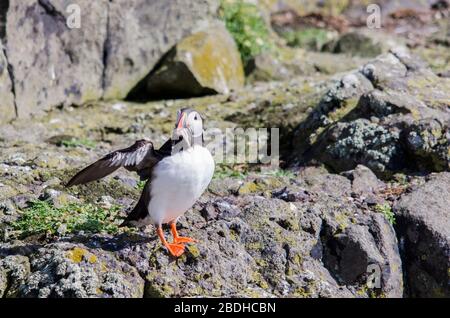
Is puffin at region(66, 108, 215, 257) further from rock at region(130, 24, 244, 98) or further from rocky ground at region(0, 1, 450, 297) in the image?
rock at region(130, 24, 244, 98)

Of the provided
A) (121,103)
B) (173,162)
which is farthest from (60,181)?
(121,103)

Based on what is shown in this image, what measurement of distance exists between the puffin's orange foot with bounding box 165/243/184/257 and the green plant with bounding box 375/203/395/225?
6.57ft

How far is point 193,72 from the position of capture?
40.4ft

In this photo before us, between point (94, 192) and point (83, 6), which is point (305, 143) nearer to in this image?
point (94, 192)

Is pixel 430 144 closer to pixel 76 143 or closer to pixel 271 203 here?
pixel 271 203

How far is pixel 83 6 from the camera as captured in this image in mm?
11711

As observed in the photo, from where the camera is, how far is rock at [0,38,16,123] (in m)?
10.7

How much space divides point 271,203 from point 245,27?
764 cm

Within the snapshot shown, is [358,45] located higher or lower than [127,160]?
higher

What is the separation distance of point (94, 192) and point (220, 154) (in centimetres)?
276

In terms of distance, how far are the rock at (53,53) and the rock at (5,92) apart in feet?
0.37

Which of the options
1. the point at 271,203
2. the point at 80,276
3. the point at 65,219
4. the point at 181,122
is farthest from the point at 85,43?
the point at 80,276
